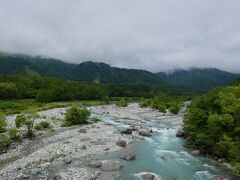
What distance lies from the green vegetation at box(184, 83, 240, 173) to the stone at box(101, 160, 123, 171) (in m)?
14.1

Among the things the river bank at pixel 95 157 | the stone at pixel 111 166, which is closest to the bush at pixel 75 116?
the river bank at pixel 95 157

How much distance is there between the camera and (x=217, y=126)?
148ft

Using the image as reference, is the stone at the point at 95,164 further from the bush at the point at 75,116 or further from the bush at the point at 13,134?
the bush at the point at 75,116

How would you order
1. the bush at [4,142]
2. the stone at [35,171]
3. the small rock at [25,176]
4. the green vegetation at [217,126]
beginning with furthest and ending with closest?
the bush at [4,142] → the green vegetation at [217,126] → the stone at [35,171] → the small rock at [25,176]

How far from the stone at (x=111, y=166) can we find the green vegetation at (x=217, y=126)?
46.4ft

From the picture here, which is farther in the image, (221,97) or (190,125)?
(190,125)

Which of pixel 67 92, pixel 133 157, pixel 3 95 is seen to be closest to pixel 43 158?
pixel 133 157

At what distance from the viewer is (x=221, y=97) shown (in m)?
49.9

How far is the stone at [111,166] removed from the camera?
38781 millimetres

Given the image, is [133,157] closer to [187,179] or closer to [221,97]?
[187,179]

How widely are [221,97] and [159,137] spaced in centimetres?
1784

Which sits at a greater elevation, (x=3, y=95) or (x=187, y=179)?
(x=3, y=95)

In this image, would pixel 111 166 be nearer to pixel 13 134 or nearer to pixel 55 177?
pixel 55 177

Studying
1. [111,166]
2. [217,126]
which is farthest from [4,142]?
[217,126]
